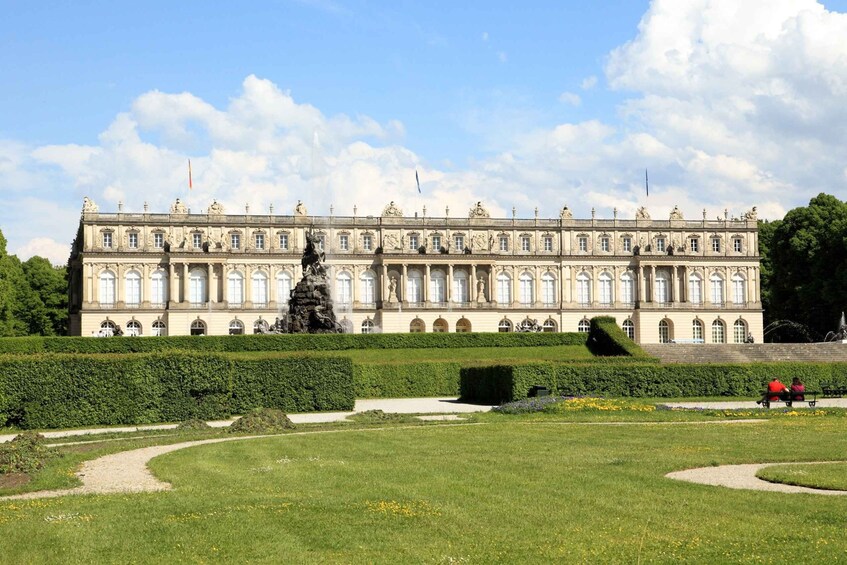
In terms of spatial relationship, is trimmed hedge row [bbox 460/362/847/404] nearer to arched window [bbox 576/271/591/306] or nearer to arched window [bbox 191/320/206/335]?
arched window [bbox 191/320/206/335]

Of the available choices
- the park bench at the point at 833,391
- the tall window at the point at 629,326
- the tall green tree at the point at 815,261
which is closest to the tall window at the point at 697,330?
the tall window at the point at 629,326

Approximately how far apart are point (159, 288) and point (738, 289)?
50.7 m

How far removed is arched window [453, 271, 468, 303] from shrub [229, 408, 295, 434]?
65.0 metres

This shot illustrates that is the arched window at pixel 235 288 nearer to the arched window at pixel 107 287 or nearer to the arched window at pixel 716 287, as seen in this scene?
the arched window at pixel 107 287

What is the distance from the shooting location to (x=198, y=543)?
411 inches

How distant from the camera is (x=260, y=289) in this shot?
8850 cm

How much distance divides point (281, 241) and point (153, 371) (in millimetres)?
60301

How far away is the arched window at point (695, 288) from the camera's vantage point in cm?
9331

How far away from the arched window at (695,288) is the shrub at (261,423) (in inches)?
2871

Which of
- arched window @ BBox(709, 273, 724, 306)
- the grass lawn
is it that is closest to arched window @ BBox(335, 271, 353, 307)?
arched window @ BBox(709, 273, 724, 306)

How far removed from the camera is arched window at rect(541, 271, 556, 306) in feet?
302

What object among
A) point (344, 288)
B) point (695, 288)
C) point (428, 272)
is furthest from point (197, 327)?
→ point (695, 288)

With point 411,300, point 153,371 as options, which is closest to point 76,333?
point 411,300

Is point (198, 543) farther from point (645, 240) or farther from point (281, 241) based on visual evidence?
point (645, 240)
